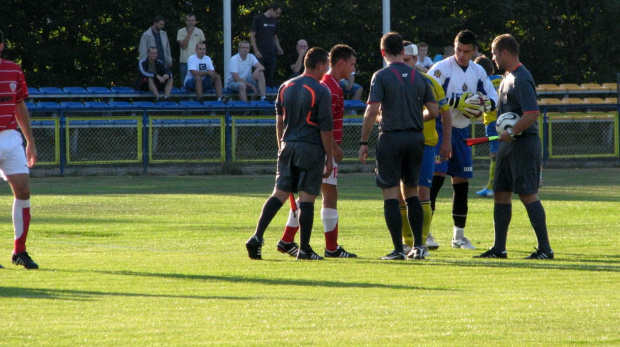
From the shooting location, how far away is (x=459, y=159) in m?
11.1

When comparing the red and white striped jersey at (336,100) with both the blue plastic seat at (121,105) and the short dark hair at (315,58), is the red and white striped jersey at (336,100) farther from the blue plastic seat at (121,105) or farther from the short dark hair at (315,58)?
the blue plastic seat at (121,105)

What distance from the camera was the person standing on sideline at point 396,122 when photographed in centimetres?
970

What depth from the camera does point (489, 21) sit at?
34969mm

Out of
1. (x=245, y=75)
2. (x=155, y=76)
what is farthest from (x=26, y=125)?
(x=245, y=75)

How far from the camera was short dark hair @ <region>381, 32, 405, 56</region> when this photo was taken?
32.0ft

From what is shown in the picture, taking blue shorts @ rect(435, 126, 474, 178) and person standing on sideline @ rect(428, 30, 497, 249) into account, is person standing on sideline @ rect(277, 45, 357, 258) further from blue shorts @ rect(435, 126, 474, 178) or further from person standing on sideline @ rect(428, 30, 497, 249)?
blue shorts @ rect(435, 126, 474, 178)

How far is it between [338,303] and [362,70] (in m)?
26.4

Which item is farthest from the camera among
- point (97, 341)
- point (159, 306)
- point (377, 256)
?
point (377, 256)

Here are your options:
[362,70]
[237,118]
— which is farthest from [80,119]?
[362,70]

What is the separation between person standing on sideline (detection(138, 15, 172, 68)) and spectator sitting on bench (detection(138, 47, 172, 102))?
215 millimetres

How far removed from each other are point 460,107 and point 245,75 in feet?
53.4

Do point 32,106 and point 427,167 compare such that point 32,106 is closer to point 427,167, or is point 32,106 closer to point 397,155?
point 427,167

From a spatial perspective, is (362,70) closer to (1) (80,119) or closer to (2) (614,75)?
(2) (614,75)

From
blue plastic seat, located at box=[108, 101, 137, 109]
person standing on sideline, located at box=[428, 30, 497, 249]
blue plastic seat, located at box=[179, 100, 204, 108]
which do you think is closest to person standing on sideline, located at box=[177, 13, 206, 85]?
blue plastic seat, located at box=[179, 100, 204, 108]
